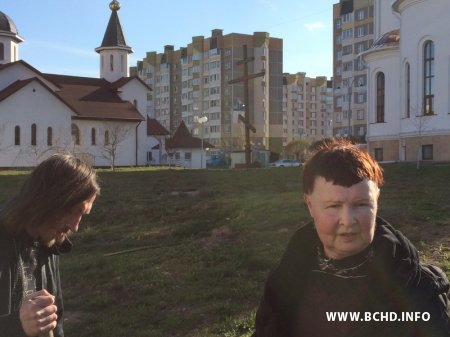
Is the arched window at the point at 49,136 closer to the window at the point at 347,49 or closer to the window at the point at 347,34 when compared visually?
the window at the point at 347,49

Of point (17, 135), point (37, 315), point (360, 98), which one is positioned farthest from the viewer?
point (360, 98)

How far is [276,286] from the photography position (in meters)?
2.00

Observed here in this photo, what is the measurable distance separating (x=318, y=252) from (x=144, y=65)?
345ft

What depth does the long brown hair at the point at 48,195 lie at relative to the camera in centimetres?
226

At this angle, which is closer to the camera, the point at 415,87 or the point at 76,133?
the point at 415,87

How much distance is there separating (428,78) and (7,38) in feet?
113

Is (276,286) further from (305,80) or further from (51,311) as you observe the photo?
(305,80)

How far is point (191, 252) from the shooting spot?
8188 mm

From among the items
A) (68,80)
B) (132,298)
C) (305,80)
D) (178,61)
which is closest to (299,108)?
(305,80)

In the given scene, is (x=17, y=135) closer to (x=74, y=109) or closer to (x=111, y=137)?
(x=74, y=109)

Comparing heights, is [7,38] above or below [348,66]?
below

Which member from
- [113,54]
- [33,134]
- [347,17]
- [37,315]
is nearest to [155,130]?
[113,54]

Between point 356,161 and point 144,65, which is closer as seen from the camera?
point 356,161

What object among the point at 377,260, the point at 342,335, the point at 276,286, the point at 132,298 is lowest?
the point at 132,298
